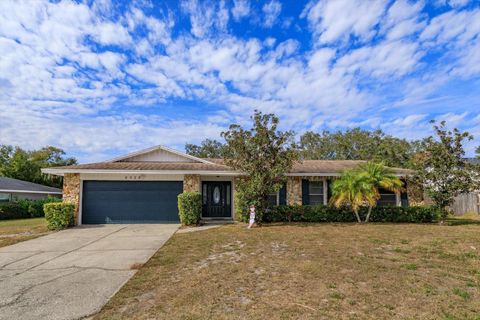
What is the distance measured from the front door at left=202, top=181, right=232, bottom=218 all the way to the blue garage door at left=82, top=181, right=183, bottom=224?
1675 millimetres

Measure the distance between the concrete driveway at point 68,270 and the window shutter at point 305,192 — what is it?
269 inches

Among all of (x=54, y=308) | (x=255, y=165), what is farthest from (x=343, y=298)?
(x=255, y=165)

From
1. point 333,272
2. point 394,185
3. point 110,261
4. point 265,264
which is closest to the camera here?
point 333,272

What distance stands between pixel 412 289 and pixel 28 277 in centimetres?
672

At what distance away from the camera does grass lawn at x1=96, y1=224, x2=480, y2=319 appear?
4.07m

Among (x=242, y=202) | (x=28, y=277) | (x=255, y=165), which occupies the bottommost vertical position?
(x=28, y=277)

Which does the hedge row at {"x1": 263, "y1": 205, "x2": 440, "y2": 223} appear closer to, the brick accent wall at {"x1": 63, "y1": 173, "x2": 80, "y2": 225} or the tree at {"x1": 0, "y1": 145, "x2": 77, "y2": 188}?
the brick accent wall at {"x1": 63, "y1": 173, "x2": 80, "y2": 225}

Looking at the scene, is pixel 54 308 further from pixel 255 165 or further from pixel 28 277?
pixel 255 165

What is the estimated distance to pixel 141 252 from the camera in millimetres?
7867

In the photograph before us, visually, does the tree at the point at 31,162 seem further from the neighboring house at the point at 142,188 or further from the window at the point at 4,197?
the neighboring house at the point at 142,188

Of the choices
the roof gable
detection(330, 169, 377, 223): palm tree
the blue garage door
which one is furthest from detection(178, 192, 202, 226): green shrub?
detection(330, 169, 377, 223): palm tree

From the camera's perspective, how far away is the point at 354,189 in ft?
42.3

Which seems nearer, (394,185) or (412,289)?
(412,289)

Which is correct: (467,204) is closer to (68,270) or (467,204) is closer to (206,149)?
(68,270)
